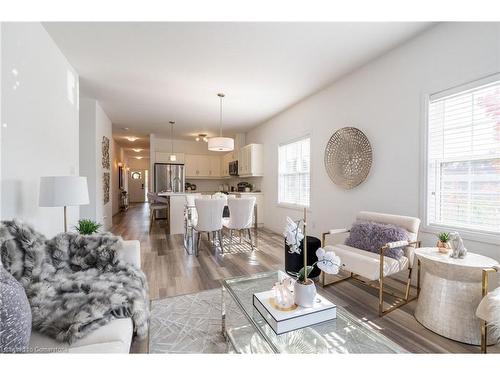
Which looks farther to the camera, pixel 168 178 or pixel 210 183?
pixel 210 183

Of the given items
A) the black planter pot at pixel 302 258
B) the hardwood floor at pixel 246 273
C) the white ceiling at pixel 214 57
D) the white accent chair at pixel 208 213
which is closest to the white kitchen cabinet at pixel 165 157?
the white ceiling at pixel 214 57

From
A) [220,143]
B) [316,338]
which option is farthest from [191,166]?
[316,338]

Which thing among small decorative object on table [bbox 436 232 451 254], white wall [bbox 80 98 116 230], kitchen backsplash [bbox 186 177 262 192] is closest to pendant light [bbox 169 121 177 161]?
kitchen backsplash [bbox 186 177 262 192]

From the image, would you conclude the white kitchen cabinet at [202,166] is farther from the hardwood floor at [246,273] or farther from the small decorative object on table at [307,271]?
the small decorative object on table at [307,271]

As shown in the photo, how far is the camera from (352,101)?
3246mm

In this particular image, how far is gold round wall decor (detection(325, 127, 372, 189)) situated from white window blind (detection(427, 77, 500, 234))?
0.74m

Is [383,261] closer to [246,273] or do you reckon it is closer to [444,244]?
[444,244]

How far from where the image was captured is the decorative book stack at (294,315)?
128cm

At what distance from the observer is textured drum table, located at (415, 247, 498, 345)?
1.64 metres

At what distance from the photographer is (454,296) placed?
1.71m

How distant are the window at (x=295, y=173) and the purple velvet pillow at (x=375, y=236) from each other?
177cm

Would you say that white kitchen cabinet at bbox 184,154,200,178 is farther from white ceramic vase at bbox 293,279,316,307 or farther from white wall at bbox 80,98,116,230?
white ceramic vase at bbox 293,279,316,307

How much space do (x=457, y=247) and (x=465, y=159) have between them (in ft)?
2.93
